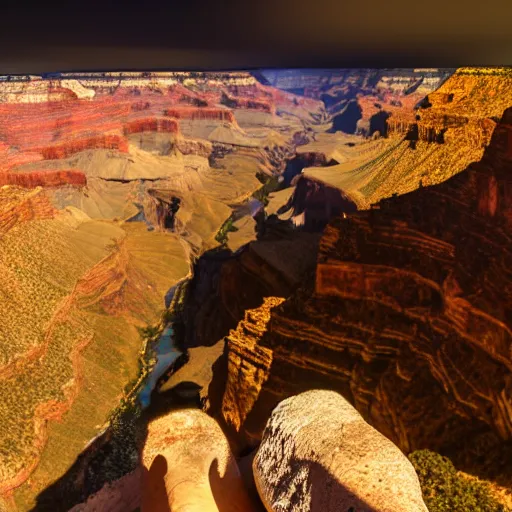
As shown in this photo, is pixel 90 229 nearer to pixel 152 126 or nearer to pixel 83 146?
pixel 83 146

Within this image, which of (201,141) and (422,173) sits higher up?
(422,173)

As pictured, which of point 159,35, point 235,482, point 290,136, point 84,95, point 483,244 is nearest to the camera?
point 159,35

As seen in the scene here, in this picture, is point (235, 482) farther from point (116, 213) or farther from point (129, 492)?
point (116, 213)

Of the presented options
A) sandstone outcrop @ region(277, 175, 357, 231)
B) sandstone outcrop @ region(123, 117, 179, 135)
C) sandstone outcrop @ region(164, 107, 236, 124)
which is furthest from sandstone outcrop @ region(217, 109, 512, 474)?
sandstone outcrop @ region(164, 107, 236, 124)

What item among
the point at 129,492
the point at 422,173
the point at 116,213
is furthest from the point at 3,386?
A: the point at 116,213

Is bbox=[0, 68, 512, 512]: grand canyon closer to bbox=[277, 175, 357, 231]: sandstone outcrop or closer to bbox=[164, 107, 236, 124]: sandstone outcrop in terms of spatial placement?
bbox=[277, 175, 357, 231]: sandstone outcrop

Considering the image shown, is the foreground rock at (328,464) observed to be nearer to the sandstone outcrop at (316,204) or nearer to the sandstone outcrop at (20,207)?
the sandstone outcrop at (20,207)

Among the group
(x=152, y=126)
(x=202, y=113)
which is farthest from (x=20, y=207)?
(x=202, y=113)
